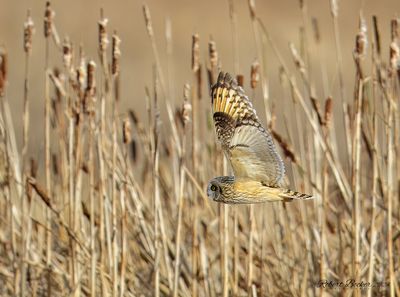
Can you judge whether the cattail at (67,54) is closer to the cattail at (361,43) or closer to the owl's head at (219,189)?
the owl's head at (219,189)

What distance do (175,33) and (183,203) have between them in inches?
314

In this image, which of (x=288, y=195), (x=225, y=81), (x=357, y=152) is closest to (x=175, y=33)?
(x=357, y=152)

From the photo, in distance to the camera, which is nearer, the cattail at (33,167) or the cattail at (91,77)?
the cattail at (91,77)

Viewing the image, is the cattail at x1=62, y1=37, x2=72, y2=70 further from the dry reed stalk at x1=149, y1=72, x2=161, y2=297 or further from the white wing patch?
the white wing patch

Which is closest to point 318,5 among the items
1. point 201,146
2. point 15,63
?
point 15,63

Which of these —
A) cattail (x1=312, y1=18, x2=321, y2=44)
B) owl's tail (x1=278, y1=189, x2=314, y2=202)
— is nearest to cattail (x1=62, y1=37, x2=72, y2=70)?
owl's tail (x1=278, y1=189, x2=314, y2=202)

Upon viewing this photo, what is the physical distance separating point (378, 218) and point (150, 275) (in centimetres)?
69

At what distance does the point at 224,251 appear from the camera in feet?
9.73

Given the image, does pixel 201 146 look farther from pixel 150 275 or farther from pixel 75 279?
pixel 75 279

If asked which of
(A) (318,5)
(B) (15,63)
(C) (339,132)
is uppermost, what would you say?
(A) (318,5)

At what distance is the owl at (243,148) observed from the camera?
2650mm

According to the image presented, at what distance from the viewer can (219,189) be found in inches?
104

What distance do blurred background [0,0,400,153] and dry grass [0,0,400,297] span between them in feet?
20.3

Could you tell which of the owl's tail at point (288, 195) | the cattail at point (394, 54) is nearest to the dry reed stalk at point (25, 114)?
the owl's tail at point (288, 195)
